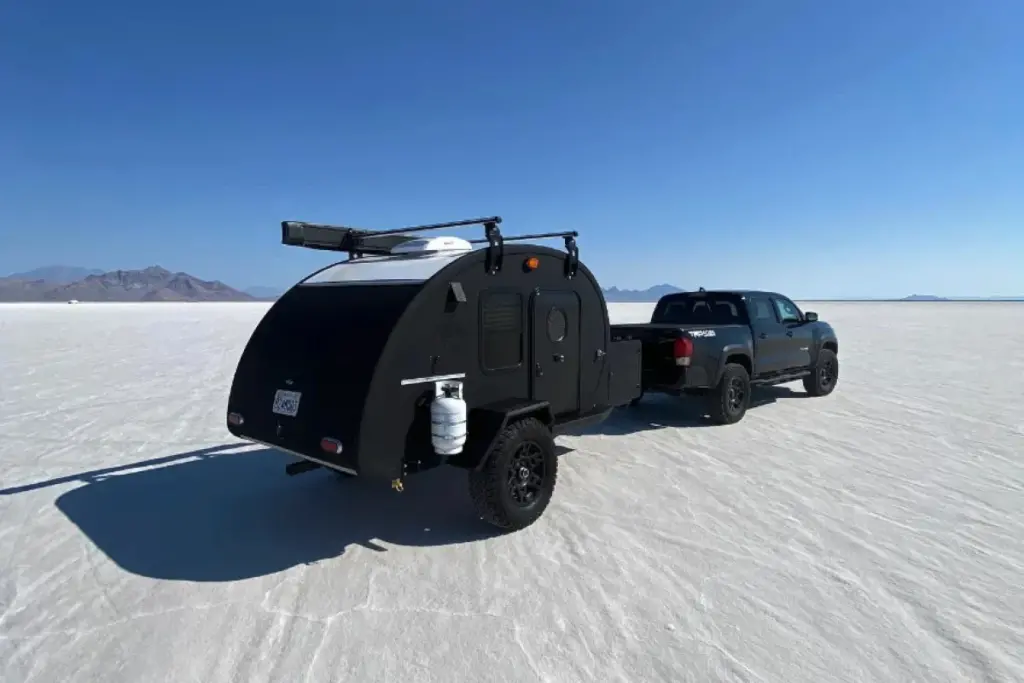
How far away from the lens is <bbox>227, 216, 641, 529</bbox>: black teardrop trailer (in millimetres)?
4324

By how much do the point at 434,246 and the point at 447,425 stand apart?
1.99m

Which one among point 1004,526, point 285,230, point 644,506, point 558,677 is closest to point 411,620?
point 558,677

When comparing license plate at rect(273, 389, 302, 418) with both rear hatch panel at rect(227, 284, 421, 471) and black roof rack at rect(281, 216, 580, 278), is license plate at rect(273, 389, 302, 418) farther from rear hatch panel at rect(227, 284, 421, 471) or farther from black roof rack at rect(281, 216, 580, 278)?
black roof rack at rect(281, 216, 580, 278)

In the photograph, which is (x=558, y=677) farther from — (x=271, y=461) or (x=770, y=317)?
(x=770, y=317)

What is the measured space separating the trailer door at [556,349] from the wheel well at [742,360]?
3.59 meters

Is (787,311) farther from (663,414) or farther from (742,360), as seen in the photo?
(663,414)

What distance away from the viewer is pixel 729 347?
27.5 ft

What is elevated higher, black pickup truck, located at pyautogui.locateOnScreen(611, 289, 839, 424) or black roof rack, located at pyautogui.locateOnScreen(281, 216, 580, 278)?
black roof rack, located at pyautogui.locateOnScreen(281, 216, 580, 278)

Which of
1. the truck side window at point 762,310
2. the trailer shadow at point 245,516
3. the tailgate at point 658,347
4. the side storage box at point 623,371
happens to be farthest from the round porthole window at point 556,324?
the truck side window at point 762,310

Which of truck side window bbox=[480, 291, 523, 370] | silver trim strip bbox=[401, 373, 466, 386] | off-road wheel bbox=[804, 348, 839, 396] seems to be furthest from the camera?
off-road wheel bbox=[804, 348, 839, 396]

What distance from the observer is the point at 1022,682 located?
3029 millimetres

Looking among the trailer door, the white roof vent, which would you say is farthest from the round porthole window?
the white roof vent

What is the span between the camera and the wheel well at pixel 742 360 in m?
8.60

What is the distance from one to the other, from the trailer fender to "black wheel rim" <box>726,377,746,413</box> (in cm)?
464
